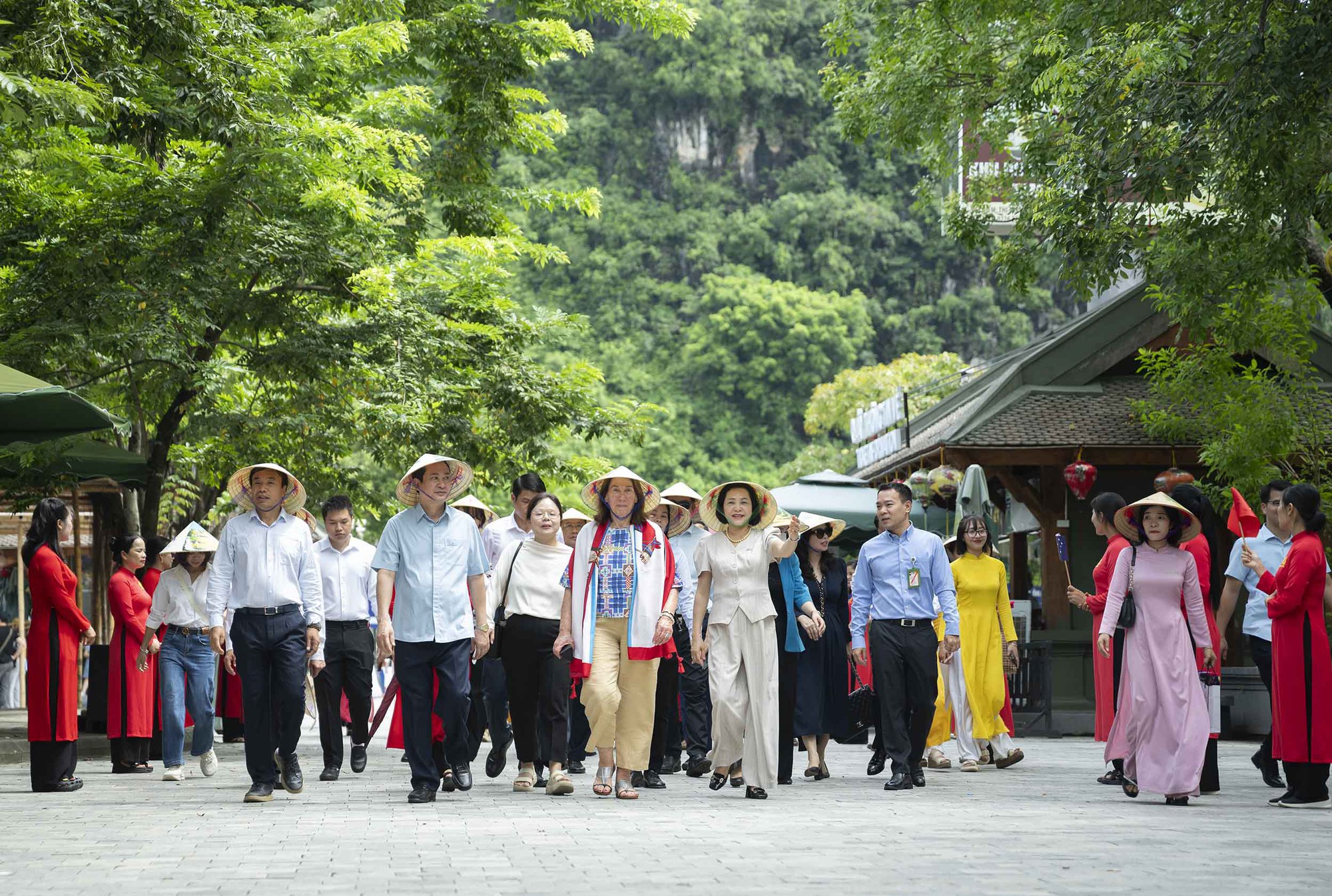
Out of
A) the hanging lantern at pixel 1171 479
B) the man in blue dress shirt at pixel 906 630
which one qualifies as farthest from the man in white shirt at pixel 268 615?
the hanging lantern at pixel 1171 479

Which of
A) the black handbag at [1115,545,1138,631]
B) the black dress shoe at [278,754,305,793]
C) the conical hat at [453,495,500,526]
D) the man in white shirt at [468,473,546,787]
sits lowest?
the black dress shoe at [278,754,305,793]

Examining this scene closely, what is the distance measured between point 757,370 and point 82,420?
57889mm

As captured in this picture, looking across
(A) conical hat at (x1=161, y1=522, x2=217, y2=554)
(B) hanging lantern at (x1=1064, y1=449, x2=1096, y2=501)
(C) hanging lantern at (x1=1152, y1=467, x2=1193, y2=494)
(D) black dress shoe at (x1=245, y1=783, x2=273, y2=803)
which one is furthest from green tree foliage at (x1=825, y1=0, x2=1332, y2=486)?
(D) black dress shoe at (x1=245, y1=783, x2=273, y2=803)

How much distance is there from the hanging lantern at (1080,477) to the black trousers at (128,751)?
9809 millimetres

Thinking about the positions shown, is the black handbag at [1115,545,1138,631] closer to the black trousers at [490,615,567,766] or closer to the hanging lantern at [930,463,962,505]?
the black trousers at [490,615,567,766]

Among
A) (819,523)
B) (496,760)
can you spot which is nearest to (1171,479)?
(819,523)

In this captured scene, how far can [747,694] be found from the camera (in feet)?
32.7

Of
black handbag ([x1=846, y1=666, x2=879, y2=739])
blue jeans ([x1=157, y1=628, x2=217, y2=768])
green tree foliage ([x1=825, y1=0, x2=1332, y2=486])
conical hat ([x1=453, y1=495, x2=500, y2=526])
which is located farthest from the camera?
conical hat ([x1=453, y1=495, x2=500, y2=526])

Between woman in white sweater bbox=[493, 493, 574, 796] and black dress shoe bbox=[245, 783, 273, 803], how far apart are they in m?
1.55

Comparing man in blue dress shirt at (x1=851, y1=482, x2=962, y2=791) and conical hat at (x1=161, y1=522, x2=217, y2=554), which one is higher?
conical hat at (x1=161, y1=522, x2=217, y2=554)

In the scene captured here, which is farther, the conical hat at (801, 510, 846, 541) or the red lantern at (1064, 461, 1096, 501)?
the red lantern at (1064, 461, 1096, 501)

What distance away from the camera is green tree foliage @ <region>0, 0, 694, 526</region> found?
43.0 ft

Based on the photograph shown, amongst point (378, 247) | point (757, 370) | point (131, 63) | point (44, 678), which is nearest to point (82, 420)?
point (44, 678)

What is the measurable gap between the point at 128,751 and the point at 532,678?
381 cm
